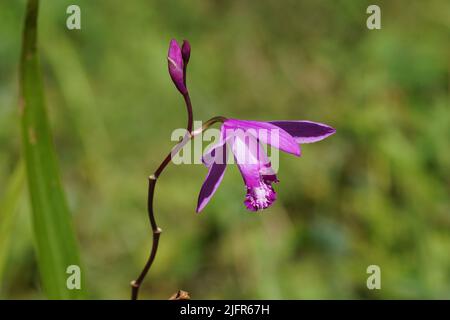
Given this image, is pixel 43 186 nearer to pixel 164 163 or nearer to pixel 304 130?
pixel 164 163

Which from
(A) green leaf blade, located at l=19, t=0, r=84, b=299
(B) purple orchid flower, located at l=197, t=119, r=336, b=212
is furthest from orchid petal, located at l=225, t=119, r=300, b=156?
(A) green leaf blade, located at l=19, t=0, r=84, b=299

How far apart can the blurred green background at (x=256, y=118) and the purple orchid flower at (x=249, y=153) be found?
1.18m

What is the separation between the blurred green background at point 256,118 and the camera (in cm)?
234

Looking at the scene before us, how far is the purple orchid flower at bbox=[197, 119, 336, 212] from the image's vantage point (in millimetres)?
1003

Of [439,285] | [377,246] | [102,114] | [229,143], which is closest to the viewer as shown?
[229,143]

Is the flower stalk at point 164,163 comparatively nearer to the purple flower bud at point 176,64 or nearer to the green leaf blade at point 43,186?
Result: the purple flower bud at point 176,64

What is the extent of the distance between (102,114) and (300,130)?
73.1 inches

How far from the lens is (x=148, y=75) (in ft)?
9.85

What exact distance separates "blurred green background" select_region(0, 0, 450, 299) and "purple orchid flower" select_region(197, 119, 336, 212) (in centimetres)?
118

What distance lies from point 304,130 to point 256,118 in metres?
1.90

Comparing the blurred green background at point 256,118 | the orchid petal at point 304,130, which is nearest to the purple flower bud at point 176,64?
the orchid petal at point 304,130

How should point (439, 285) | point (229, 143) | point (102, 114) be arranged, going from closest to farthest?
point (229, 143)
point (439, 285)
point (102, 114)
